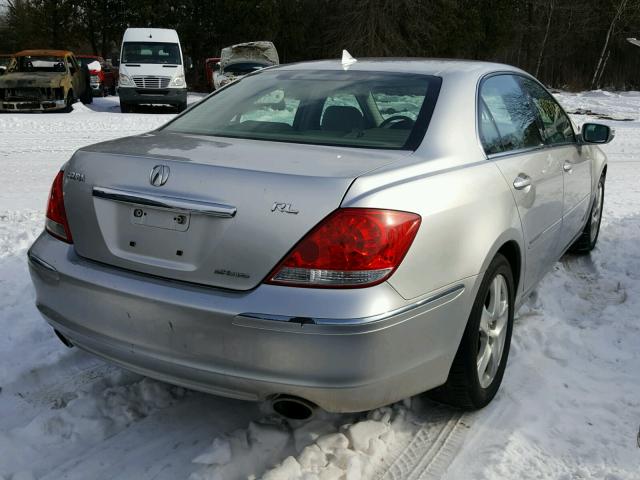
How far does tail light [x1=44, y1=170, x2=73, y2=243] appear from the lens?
274 cm

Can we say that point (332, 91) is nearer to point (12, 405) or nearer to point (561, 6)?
point (12, 405)

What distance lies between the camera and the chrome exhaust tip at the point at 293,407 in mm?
2361

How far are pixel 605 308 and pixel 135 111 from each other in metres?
15.9

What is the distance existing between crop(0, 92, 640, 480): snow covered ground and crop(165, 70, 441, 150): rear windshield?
1214 millimetres

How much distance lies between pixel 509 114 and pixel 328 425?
6.20 ft

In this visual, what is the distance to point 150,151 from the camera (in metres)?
2.67

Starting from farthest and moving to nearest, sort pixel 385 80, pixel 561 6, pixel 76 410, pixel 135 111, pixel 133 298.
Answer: pixel 561 6 → pixel 135 111 → pixel 385 80 → pixel 76 410 → pixel 133 298

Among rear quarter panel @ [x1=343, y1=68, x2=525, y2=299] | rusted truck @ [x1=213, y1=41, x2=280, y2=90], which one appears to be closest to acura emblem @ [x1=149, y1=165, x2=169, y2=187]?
rear quarter panel @ [x1=343, y1=68, x2=525, y2=299]

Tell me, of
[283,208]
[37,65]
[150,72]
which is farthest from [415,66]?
[37,65]

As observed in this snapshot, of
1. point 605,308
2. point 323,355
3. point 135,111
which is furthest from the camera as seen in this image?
point 135,111

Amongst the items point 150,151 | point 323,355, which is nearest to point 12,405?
point 150,151

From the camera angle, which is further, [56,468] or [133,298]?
[56,468]

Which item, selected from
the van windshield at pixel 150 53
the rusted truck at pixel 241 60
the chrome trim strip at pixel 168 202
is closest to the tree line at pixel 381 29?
the rusted truck at pixel 241 60

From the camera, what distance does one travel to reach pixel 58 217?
9.13 feet
